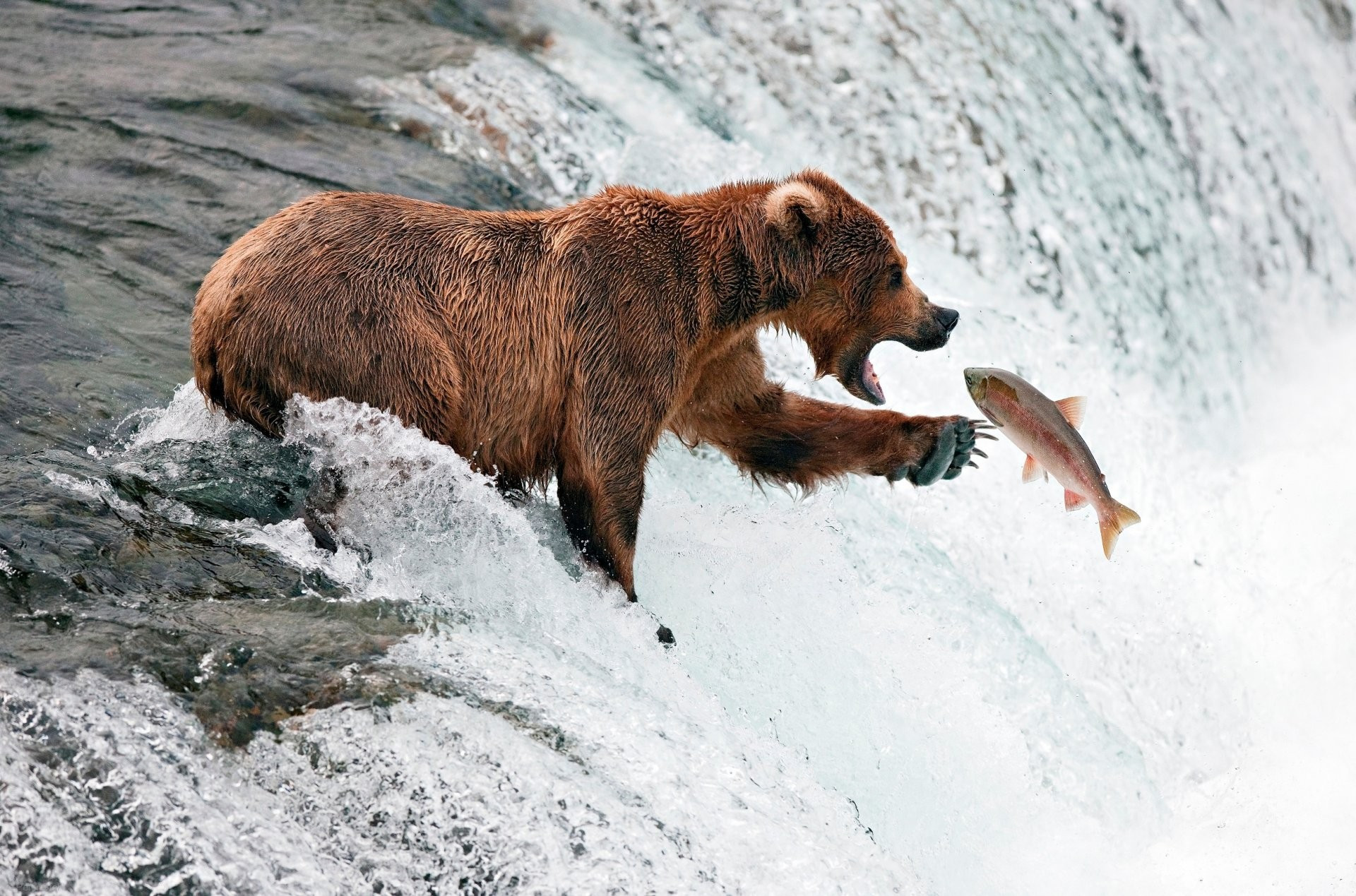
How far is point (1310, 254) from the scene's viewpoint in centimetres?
Answer: 970

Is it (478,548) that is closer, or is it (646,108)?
(478,548)

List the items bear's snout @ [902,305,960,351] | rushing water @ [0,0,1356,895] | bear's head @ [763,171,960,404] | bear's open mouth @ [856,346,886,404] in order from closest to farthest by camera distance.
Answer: rushing water @ [0,0,1356,895] → bear's head @ [763,171,960,404] → bear's snout @ [902,305,960,351] → bear's open mouth @ [856,346,886,404]

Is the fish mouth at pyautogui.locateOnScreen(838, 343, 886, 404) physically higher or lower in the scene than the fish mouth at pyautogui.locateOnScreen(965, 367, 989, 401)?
lower

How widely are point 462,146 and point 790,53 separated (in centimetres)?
271

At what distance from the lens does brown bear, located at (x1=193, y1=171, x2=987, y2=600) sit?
14.3ft

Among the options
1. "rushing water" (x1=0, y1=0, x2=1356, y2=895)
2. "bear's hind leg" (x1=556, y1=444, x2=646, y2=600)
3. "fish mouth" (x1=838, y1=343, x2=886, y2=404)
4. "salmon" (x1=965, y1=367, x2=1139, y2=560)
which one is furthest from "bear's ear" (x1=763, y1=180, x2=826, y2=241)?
"rushing water" (x1=0, y1=0, x2=1356, y2=895)

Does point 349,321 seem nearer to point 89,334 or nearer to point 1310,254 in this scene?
point 89,334

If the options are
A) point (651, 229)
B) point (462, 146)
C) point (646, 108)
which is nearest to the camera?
point (651, 229)

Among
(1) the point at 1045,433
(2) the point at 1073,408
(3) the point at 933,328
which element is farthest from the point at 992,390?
(3) the point at 933,328

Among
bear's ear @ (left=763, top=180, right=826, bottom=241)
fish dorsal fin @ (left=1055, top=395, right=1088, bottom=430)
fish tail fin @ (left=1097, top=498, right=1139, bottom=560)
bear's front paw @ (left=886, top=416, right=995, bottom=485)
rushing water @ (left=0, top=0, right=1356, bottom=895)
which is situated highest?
bear's ear @ (left=763, top=180, right=826, bottom=241)

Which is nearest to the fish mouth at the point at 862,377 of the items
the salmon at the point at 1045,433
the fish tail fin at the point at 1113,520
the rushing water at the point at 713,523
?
the salmon at the point at 1045,433

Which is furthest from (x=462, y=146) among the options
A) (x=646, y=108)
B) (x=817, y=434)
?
(x=817, y=434)

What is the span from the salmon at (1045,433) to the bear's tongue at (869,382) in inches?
24.3

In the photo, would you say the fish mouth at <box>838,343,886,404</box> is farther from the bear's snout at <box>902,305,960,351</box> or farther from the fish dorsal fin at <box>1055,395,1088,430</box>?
the fish dorsal fin at <box>1055,395,1088,430</box>
